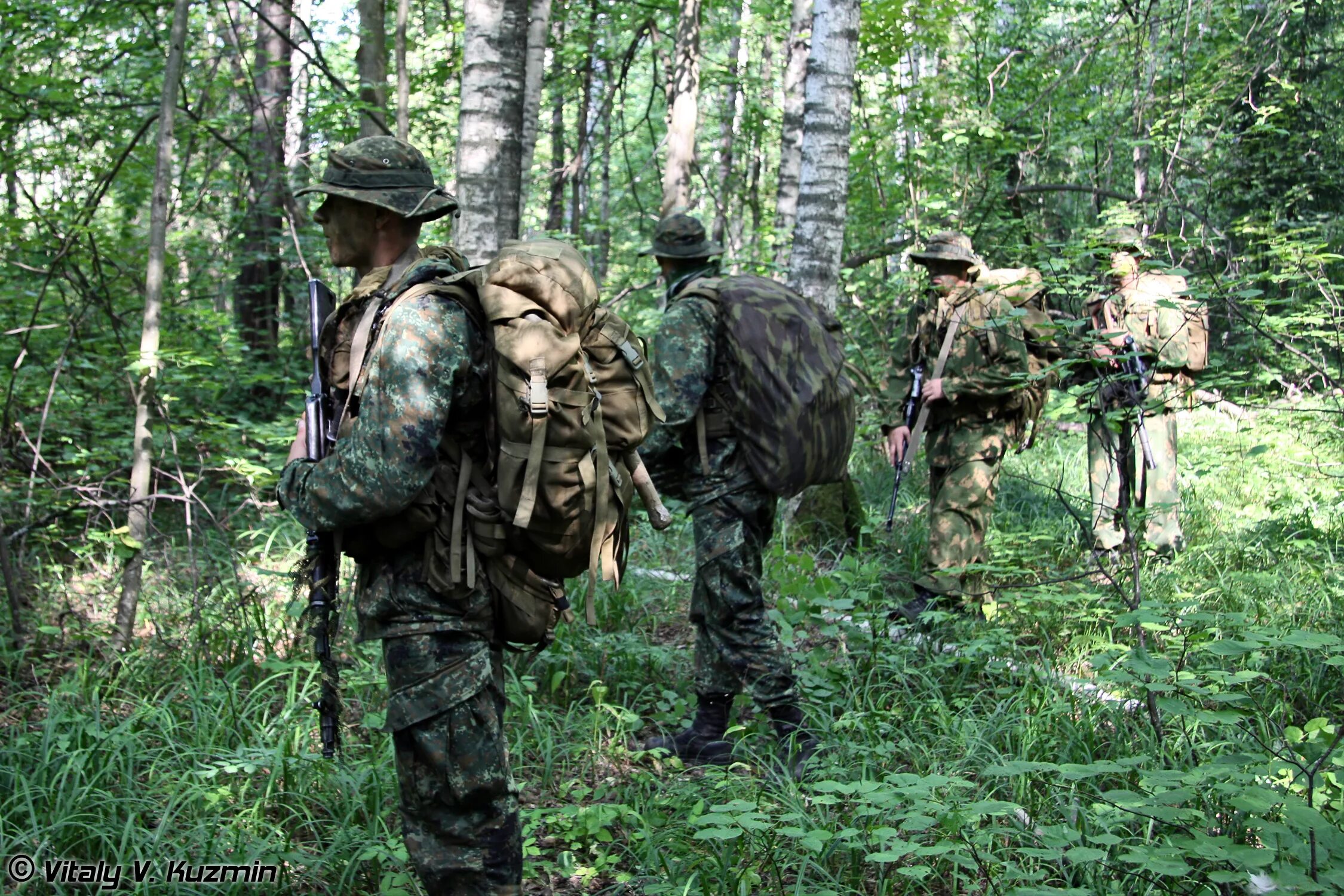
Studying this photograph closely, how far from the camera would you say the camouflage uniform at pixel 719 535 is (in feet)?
13.8

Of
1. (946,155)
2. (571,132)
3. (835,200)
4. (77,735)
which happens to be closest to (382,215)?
(77,735)

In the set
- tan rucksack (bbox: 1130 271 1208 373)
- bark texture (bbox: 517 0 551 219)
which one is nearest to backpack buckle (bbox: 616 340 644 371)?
tan rucksack (bbox: 1130 271 1208 373)

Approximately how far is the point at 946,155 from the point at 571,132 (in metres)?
10.0

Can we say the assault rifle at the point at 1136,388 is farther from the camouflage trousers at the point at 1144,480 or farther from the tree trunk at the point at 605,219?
the tree trunk at the point at 605,219

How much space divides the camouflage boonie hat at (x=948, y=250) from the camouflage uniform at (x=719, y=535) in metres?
2.15

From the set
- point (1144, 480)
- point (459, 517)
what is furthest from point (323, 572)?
point (1144, 480)

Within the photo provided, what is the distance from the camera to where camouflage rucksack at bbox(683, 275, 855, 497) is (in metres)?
4.11

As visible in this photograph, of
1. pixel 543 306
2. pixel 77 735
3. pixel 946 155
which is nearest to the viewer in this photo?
pixel 543 306

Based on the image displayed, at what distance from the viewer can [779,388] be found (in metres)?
4.09

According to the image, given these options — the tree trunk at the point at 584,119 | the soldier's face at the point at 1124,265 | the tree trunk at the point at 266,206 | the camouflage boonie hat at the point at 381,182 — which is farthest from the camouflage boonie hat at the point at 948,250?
the tree trunk at the point at 266,206

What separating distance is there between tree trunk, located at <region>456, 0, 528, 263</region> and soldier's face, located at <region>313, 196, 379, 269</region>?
198 centimetres

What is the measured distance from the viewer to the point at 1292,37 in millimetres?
12352

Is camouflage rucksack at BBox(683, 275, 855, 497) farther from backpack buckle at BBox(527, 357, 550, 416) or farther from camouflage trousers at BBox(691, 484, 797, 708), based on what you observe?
backpack buckle at BBox(527, 357, 550, 416)

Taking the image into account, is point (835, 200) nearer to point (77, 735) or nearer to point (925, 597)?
point (925, 597)
